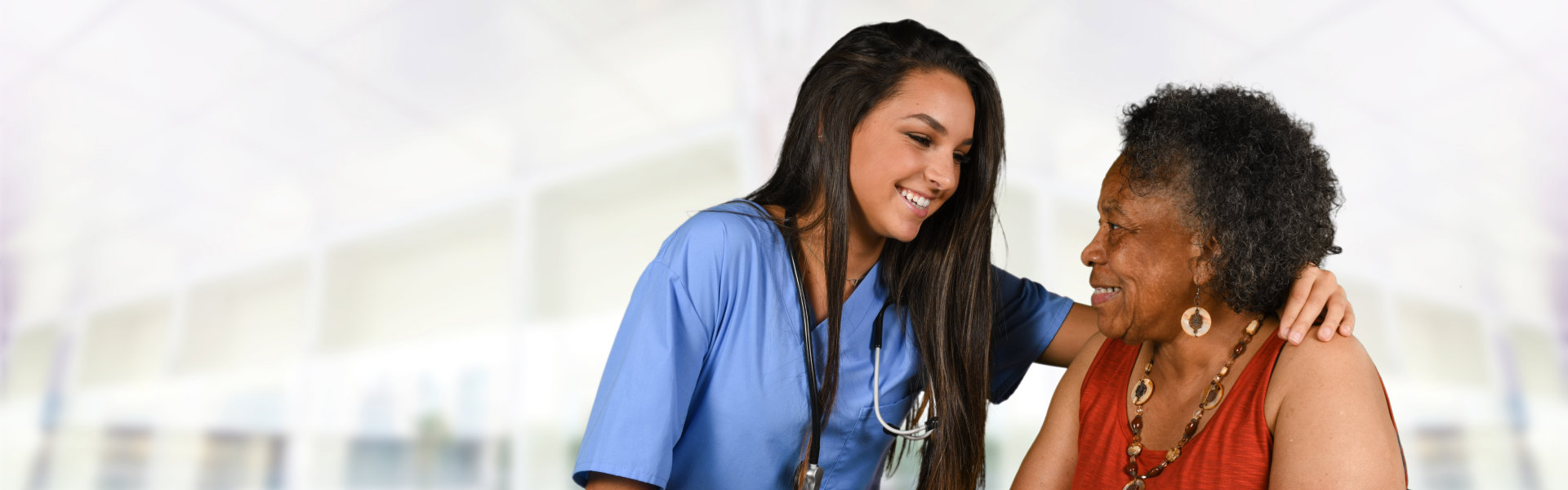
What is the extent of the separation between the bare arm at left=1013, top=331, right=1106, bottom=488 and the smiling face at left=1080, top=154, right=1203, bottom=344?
0.65 ft

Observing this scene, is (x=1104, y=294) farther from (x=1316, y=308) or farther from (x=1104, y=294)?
(x=1316, y=308)

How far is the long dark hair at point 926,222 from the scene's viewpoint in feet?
4.68

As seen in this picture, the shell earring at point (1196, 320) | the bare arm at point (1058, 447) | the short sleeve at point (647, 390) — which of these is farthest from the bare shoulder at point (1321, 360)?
the short sleeve at point (647, 390)

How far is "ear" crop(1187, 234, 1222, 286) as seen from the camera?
1225 mm

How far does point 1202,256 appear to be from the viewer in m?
1.24

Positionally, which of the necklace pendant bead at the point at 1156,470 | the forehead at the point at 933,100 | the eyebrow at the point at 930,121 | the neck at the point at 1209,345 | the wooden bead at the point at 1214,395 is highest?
the forehead at the point at 933,100

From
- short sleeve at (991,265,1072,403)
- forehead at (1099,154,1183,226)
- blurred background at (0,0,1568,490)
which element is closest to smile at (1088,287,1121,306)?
forehead at (1099,154,1183,226)

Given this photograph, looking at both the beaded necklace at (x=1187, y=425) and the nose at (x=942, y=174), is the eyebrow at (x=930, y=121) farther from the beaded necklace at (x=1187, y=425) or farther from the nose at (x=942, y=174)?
the beaded necklace at (x=1187, y=425)

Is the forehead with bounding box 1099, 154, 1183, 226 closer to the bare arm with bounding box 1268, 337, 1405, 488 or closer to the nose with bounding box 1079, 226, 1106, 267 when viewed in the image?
the nose with bounding box 1079, 226, 1106, 267

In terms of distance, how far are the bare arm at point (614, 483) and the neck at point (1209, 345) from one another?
707 mm

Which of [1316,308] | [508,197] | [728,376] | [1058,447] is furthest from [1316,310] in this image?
[508,197]

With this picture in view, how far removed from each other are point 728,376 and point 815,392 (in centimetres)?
12

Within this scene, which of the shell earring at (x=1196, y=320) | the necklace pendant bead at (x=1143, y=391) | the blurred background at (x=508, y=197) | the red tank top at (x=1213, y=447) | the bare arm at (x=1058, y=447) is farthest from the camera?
the blurred background at (x=508, y=197)

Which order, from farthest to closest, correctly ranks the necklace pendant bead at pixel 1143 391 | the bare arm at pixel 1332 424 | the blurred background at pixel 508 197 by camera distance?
the blurred background at pixel 508 197, the necklace pendant bead at pixel 1143 391, the bare arm at pixel 1332 424
